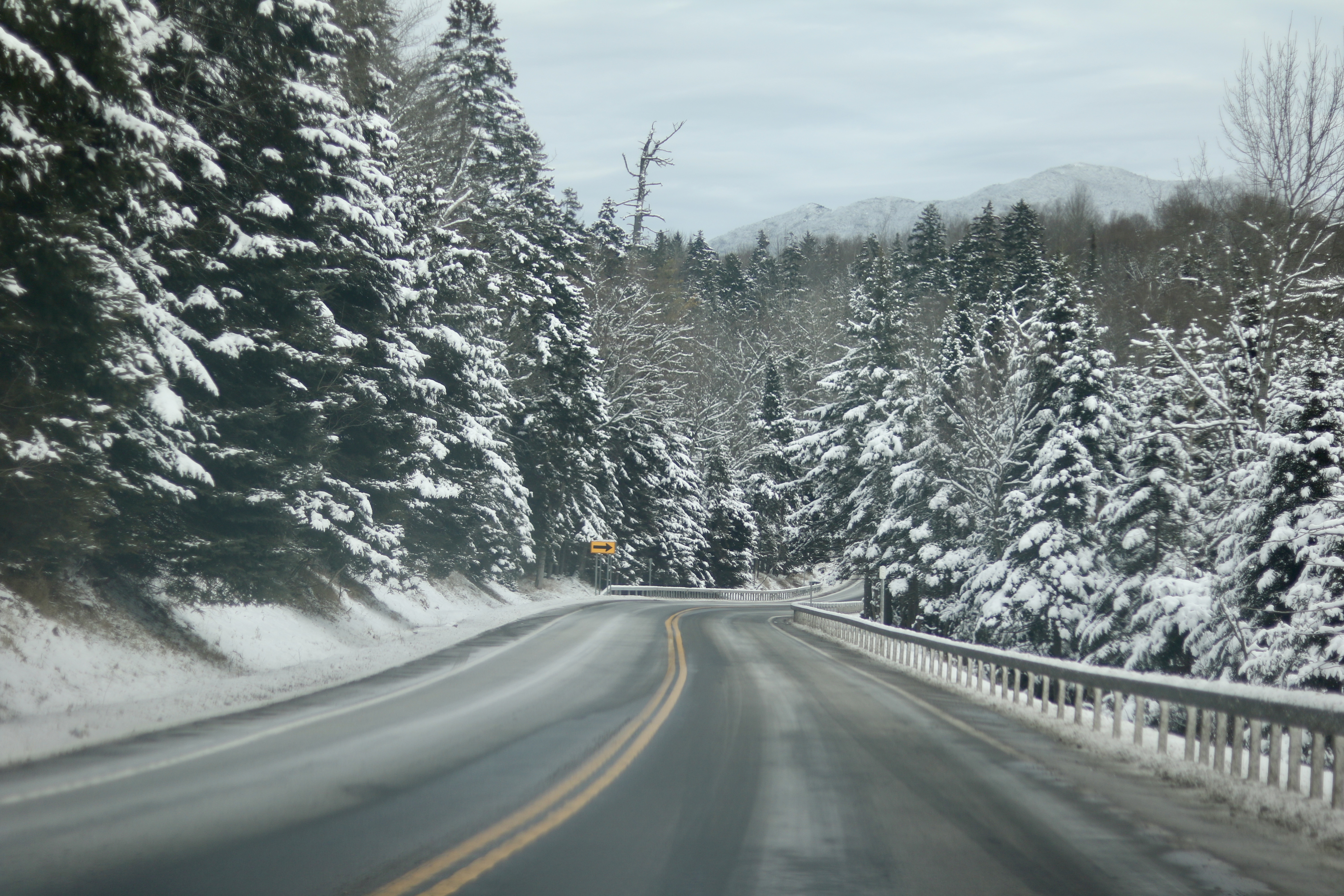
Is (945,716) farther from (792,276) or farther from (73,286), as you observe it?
(792,276)

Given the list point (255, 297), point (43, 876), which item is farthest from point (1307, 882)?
point (255, 297)

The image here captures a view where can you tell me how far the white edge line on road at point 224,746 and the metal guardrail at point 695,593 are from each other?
43414 millimetres

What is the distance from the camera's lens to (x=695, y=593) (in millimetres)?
69312

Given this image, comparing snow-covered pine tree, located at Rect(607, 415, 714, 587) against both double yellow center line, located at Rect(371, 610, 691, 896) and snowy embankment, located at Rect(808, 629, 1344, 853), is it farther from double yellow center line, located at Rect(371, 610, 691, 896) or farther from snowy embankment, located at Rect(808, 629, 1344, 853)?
double yellow center line, located at Rect(371, 610, 691, 896)

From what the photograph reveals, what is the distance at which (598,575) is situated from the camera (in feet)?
206

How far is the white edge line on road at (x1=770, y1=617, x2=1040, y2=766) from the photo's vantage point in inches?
406

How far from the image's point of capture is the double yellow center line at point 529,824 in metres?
5.11

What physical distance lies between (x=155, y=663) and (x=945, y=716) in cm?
1030

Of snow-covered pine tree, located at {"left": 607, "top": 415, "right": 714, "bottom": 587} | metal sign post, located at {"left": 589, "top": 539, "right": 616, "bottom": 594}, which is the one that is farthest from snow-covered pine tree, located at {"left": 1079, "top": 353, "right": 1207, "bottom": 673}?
snow-covered pine tree, located at {"left": 607, "top": 415, "right": 714, "bottom": 587}

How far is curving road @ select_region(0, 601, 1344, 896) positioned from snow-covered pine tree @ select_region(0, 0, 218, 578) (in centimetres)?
331

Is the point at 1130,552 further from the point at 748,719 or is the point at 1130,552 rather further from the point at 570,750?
the point at 570,750

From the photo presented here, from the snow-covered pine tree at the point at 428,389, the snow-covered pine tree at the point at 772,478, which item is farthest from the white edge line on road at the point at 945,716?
the snow-covered pine tree at the point at 772,478

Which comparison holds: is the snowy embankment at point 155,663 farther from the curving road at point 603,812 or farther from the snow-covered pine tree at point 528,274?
the snow-covered pine tree at point 528,274

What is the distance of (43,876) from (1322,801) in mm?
8352
